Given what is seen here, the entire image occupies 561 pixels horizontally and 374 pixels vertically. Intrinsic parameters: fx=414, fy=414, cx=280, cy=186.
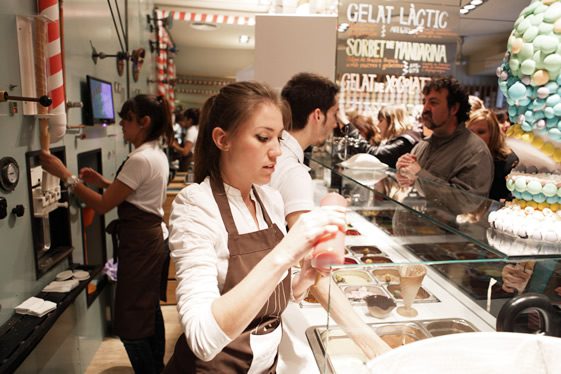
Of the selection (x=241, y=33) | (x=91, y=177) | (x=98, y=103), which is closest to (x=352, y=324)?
(x=91, y=177)

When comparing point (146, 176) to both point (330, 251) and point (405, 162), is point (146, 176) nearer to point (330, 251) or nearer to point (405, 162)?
point (405, 162)

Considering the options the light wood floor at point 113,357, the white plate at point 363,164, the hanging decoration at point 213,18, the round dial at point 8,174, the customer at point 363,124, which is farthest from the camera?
the hanging decoration at point 213,18

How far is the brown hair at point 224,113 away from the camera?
47.2 inches

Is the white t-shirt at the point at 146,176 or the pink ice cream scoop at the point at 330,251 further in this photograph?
the white t-shirt at the point at 146,176

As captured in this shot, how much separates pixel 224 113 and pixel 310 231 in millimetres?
524

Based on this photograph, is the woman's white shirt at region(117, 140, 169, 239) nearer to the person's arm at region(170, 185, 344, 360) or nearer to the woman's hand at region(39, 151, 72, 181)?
the woman's hand at region(39, 151, 72, 181)

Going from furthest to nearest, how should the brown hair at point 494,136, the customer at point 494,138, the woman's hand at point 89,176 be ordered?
1. the brown hair at point 494,136
2. the customer at point 494,138
3. the woman's hand at point 89,176

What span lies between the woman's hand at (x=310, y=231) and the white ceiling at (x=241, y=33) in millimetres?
2253

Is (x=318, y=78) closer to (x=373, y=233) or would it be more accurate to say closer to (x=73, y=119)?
(x=373, y=233)

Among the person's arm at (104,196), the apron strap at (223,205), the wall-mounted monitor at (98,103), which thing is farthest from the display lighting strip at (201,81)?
the apron strap at (223,205)

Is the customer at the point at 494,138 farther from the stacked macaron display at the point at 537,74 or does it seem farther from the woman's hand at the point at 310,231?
the woman's hand at the point at 310,231

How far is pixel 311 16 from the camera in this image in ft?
13.8

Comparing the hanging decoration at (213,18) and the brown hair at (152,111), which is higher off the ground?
the hanging decoration at (213,18)

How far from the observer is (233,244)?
1173mm
